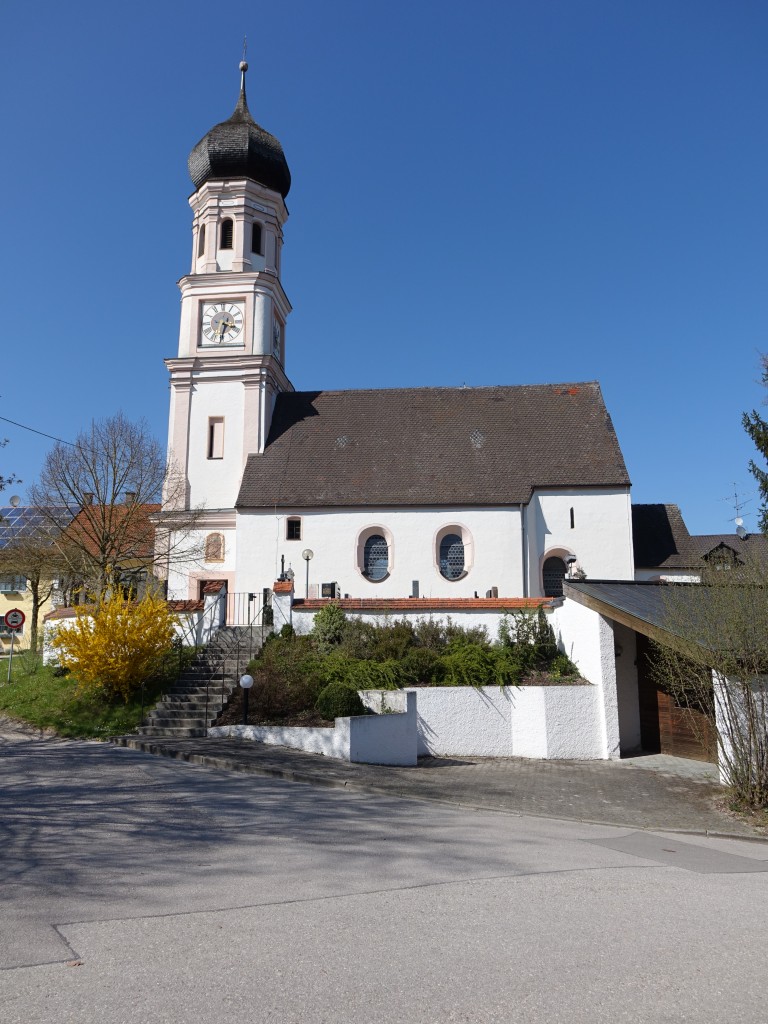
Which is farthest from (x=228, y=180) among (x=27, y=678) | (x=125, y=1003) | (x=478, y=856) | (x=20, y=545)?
(x=125, y=1003)

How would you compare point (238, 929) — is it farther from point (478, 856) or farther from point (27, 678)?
point (27, 678)

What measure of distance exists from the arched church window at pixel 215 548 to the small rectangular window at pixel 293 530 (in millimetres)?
2973

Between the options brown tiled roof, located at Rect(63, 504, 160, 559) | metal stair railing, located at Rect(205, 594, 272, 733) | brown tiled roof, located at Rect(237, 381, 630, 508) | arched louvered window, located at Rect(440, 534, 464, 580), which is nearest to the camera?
metal stair railing, located at Rect(205, 594, 272, 733)

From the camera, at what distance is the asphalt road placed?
459 cm

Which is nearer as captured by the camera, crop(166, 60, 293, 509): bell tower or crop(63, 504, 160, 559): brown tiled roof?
crop(63, 504, 160, 559): brown tiled roof

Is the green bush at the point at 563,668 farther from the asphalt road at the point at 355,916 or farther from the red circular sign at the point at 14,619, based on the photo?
the red circular sign at the point at 14,619

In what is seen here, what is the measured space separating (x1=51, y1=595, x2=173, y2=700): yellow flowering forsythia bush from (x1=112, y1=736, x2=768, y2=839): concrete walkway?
219 cm

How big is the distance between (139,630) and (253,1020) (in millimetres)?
13671

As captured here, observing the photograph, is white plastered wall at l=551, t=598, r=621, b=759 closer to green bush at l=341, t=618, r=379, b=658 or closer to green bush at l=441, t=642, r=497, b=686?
green bush at l=441, t=642, r=497, b=686

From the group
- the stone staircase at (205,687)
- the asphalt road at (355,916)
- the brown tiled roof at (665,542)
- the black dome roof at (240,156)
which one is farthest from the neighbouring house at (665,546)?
the black dome roof at (240,156)

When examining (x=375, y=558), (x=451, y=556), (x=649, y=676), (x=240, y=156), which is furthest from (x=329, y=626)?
(x=240, y=156)

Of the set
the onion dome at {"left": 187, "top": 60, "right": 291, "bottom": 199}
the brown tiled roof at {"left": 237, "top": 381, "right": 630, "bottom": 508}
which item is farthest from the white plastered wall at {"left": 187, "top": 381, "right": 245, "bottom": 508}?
the onion dome at {"left": 187, "top": 60, "right": 291, "bottom": 199}

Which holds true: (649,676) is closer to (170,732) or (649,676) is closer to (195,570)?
(170,732)

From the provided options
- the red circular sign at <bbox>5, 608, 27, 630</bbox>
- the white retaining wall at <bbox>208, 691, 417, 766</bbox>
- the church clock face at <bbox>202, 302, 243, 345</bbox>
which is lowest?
the white retaining wall at <bbox>208, 691, 417, 766</bbox>
